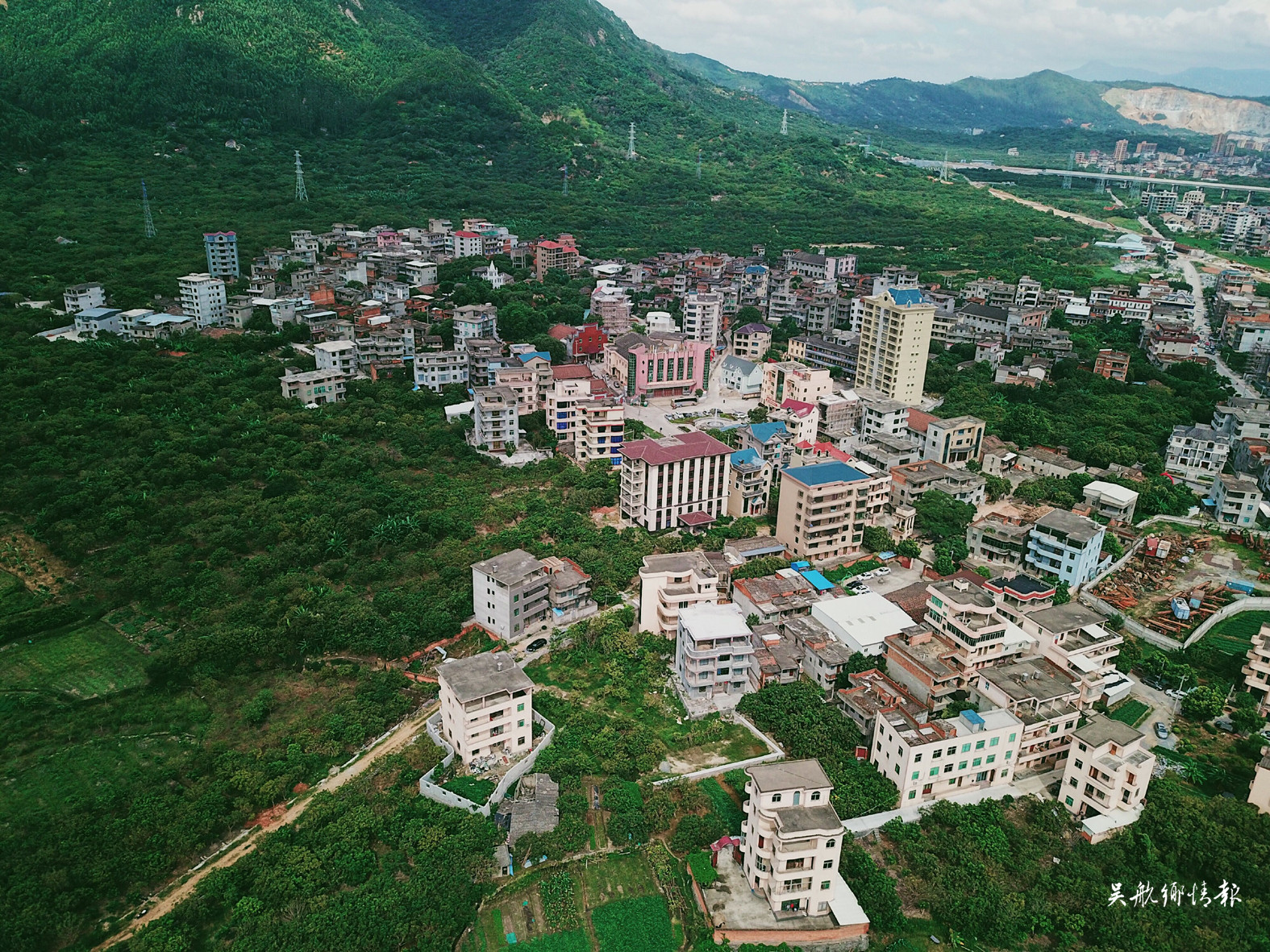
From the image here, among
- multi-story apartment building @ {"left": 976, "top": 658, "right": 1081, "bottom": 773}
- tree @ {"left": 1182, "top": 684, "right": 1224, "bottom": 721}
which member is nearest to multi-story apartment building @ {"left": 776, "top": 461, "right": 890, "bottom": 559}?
multi-story apartment building @ {"left": 976, "top": 658, "right": 1081, "bottom": 773}

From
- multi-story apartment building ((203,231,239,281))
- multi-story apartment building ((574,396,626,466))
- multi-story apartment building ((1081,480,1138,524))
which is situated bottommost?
multi-story apartment building ((1081,480,1138,524))

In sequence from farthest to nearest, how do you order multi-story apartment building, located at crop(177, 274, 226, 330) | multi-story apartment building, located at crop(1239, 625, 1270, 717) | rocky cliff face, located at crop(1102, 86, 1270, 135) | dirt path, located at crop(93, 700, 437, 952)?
rocky cliff face, located at crop(1102, 86, 1270, 135) < multi-story apartment building, located at crop(177, 274, 226, 330) < multi-story apartment building, located at crop(1239, 625, 1270, 717) < dirt path, located at crop(93, 700, 437, 952)

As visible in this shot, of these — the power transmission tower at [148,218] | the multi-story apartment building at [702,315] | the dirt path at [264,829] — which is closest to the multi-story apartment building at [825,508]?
the dirt path at [264,829]

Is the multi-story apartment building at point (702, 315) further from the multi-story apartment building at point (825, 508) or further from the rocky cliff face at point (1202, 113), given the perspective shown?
the rocky cliff face at point (1202, 113)

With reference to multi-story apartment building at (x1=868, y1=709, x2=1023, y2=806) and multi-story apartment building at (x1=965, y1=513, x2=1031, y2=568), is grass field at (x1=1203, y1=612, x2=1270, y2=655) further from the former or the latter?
multi-story apartment building at (x1=868, y1=709, x2=1023, y2=806)

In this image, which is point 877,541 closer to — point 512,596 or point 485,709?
point 512,596
